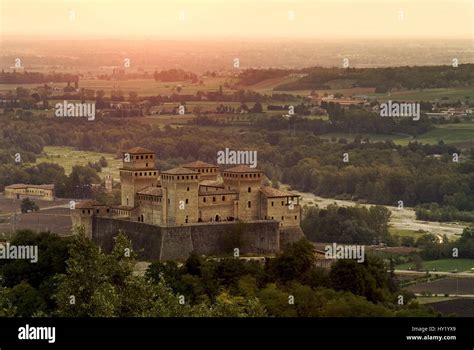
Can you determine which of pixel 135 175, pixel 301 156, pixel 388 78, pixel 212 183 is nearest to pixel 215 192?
pixel 212 183

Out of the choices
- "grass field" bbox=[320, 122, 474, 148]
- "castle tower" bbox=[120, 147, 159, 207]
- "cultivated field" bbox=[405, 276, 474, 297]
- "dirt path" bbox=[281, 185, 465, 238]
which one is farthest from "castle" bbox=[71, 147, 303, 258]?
"grass field" bbox=[320, 122, 474, 148]

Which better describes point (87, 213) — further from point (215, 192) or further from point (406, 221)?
point (406, 221)

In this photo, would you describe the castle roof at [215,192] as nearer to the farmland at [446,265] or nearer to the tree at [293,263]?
the tree at [293,263]

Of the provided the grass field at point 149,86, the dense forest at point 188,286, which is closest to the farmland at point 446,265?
the dense forest at point 188,286

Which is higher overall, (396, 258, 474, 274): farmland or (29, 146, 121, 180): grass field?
(29, 146, 121, 180): grass field

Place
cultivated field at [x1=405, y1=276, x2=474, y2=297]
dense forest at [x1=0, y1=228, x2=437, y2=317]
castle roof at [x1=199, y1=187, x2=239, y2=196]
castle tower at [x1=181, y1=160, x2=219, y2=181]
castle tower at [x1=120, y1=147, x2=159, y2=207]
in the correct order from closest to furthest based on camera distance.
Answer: dense forest at [x1=0, y1=228, x2=437, y2=317] → castle roof at [x1=199, y1=187, x2=239, y2=196] → castle tower at [x1=120, y1=147, x2=159, y2=207] → castle tower at [x1=181, y1=160, x2=219, y2=181] → cultivated field at [x1=405, y1=276, x2=474, y2=297]

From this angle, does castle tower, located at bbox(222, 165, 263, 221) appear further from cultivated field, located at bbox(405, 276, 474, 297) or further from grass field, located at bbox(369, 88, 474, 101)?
grass field, located at bbox(369, 88, 474, 101)
